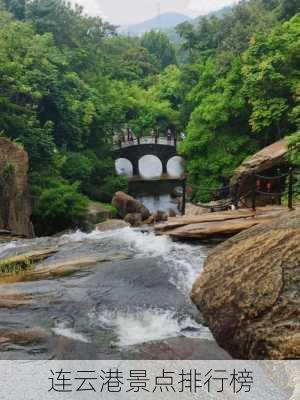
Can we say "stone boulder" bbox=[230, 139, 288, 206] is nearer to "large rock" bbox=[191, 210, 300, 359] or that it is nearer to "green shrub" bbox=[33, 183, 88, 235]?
"green shrub" bbox=[33, 183, 88, 235]

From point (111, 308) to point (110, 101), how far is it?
32496mm

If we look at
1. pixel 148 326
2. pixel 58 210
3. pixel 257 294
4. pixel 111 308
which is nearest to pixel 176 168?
pixel 58 210

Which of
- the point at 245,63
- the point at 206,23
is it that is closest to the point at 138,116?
the point at 206,23

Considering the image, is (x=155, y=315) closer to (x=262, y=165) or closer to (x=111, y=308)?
(x=111, y=308)

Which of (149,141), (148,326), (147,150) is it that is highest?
(149,141)

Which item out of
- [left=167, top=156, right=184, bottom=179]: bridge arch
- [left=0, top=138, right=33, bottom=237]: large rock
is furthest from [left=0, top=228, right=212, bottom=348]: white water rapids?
[left=167, top=156, right=184, bottom=179]: bridge arch

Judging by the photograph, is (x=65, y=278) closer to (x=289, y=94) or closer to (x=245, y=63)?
(x=289, y=94)

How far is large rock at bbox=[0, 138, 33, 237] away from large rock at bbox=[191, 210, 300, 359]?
41.0 feet

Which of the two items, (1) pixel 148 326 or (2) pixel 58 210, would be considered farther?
(2) pixel 58 210

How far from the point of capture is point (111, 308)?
27.0 ft

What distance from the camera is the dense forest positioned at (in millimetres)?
19875

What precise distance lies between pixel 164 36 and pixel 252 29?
48.4 metres

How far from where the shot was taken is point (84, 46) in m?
43.3

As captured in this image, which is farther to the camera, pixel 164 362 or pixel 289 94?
pixel 289 94
